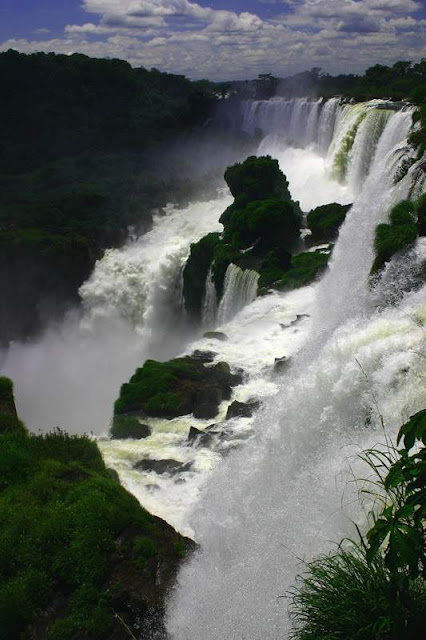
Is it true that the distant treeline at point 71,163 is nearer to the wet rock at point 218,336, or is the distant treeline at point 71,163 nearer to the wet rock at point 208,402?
the wet rock at point 218,336

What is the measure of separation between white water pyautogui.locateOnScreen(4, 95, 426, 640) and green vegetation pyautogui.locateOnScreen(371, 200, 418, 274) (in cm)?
90

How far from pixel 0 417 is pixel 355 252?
10.3m

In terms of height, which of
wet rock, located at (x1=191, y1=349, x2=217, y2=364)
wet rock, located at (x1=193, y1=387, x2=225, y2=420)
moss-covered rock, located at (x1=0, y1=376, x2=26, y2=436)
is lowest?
wet rock, located at (x1=193, y1=387, x2=225, y2=420)

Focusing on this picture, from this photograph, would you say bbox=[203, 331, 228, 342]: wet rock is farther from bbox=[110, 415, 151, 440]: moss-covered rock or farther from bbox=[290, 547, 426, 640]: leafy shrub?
bbox=[290, 547, 426, 640]: leafy shrub

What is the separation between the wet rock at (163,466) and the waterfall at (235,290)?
32.4 ft

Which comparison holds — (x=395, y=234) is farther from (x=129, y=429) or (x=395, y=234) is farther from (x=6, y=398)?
(x=6, y=398)

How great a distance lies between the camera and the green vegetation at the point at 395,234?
1241cm

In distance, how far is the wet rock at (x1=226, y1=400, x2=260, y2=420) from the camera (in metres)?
11.8

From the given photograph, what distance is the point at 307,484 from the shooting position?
25.3ft

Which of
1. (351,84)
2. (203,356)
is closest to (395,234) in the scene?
(203,356)

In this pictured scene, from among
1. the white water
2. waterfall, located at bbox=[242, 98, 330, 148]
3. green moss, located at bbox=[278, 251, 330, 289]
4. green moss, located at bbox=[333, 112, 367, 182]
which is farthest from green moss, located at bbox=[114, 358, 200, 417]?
waterfall, located at bbox=[242, 98, 330, 148]

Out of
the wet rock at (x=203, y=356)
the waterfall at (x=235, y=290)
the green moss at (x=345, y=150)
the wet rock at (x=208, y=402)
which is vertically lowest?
the wet rock at (x=208, y=402)

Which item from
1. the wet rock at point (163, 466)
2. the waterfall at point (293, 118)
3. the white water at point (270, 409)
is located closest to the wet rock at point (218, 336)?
the white water at point (270, 409)

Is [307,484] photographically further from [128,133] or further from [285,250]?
[128,133]
